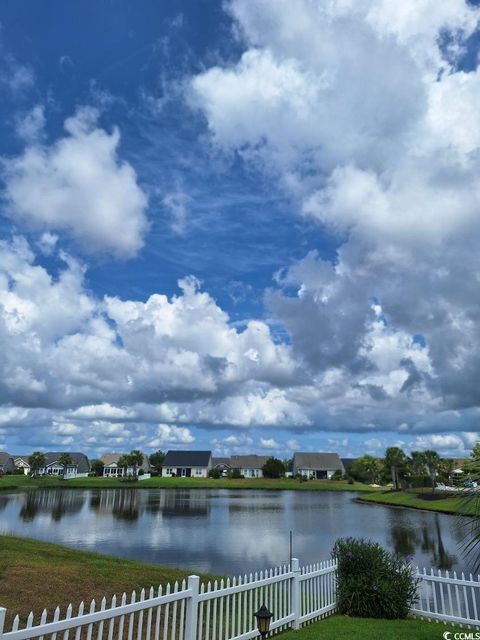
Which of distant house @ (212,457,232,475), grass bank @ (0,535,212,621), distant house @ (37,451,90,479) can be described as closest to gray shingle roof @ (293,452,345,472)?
distant house @ (212,457,232,475)

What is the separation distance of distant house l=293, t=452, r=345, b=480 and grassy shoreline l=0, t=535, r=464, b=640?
4554 inches

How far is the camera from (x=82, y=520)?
37781 mm

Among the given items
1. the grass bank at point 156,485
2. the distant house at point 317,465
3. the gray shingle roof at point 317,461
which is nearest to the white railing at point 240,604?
the grass bank at point 156,485

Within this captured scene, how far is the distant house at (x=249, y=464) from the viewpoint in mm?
135250

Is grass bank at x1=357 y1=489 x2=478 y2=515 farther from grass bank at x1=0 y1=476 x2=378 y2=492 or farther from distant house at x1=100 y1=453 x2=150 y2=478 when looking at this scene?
distant house at x1=100 y1=453 x2=150 y2=478

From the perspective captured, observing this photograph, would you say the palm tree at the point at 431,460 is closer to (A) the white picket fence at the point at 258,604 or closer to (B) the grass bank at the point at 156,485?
(B) the grass bank at the point at 156,485

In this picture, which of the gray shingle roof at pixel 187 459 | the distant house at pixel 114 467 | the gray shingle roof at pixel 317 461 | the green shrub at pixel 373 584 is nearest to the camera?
the green shrub at pixel 373 584

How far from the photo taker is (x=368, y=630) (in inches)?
399

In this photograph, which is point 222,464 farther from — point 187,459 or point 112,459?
point 112,459

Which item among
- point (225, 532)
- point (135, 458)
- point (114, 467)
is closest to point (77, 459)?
point (114, 467)

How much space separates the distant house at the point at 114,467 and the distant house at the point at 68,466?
5.22 m

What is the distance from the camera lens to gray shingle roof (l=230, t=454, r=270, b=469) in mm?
136250

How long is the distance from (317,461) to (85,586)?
126657 mm

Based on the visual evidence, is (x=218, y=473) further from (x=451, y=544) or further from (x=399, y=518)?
(x=451, y=544)
